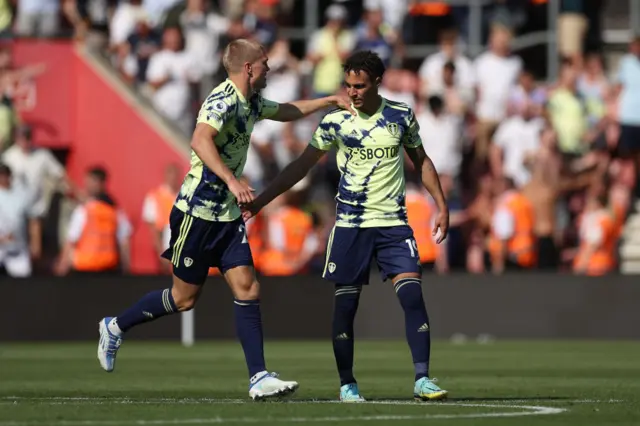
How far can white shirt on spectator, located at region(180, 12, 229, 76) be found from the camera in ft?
75.6

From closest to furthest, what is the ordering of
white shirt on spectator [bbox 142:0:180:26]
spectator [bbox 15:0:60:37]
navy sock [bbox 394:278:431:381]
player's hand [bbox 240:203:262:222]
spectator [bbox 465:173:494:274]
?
1. player's hand [bbox 240:203:262:222]
2. navy sock [bbox 394:278:431:381]
3. spectator [bbox 465:173:494:274]
4. white shirt on spectator [bbox 142:0:180:26]
5. spectator [bbox 15:0:60:37]

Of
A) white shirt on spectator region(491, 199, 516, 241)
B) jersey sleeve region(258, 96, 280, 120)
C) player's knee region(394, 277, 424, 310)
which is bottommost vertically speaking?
white shirt on spectator region(491, 199, 516, 241)

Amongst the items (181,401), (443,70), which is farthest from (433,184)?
(443,70)

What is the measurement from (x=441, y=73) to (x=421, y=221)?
2762mm

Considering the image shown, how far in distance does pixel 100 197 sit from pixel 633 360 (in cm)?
754

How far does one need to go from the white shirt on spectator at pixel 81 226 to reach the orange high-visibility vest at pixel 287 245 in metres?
1.83

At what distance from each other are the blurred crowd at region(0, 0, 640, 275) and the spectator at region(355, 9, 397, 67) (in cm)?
2

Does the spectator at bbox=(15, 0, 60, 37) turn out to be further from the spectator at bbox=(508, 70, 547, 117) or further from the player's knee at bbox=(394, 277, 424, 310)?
the player's knee at bbox=(394, 277, 424, 310)

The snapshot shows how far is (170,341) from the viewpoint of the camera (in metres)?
21.8

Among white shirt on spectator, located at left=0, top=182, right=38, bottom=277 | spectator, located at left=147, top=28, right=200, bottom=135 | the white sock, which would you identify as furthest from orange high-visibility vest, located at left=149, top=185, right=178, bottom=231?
the white sock

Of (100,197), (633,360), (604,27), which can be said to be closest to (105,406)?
(633,360)

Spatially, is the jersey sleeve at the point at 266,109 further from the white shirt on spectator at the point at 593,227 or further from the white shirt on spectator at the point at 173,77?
the white shirt on spectator at the point at 173,77

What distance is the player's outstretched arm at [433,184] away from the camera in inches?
440

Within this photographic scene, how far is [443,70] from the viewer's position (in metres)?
22.8
